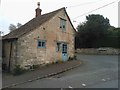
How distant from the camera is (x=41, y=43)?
1995 centimetres

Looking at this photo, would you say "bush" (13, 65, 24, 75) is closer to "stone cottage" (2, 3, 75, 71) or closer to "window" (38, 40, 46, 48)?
"stone cottage" (2, 3, 75, 71)

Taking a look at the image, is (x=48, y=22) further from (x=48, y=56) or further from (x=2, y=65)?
(x=2, y=65)

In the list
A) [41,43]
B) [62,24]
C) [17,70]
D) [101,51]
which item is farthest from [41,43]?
[101,51]

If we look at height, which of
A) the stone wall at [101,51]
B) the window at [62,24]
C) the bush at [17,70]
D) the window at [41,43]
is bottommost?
the bush at [17,70]

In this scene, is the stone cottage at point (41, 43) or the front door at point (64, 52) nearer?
the stone cottage at point (41, 43)

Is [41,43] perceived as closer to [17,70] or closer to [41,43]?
[41,43]

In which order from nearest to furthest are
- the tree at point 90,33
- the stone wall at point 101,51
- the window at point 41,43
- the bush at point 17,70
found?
the bush at point 17,70 < the window at point 41,43 < the stone wall at point 101,51 < the tree at point 90,33

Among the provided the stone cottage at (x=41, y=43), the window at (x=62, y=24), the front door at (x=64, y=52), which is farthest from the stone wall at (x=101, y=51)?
the window at (x=62, y=24)

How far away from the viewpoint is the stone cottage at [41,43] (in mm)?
18219

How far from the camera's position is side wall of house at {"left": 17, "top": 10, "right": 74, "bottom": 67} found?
18.2 m

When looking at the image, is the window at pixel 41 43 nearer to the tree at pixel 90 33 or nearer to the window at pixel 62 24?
the window at pixel 62 24

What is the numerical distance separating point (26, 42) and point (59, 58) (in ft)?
16.7

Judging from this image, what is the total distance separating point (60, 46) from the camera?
22219 mm

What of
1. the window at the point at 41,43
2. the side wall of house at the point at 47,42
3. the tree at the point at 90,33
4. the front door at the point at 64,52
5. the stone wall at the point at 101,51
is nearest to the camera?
the side wall of house at the point at 47,42
